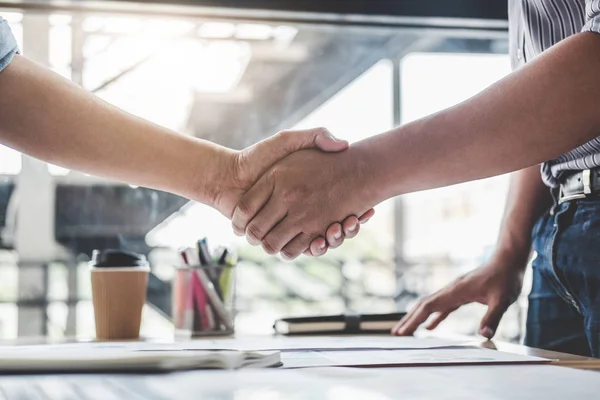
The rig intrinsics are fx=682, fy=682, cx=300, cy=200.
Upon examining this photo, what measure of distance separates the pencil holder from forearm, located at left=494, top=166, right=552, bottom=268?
0.52 m

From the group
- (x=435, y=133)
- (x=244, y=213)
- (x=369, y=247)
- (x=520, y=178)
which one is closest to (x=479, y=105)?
(x=435, y=133)

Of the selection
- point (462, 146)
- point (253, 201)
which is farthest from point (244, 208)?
point (462, 146)

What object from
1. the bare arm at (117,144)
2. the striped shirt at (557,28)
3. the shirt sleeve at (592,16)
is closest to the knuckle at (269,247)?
the bare arm at (117,144)

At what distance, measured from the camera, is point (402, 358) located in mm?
748

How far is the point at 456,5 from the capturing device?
7.73 ft

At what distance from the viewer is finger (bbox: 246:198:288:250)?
133cm

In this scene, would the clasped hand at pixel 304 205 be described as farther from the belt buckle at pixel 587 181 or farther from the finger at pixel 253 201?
the belt buckle at pixel 587 181

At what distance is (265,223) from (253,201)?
5 cm

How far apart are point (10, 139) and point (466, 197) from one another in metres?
4.32

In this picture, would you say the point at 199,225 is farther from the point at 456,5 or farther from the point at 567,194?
the point at 567,194

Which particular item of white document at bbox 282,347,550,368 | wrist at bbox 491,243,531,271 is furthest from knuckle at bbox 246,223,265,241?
white document at bbox 282,347,550,368

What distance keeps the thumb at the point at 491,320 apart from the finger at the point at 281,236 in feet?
1.17

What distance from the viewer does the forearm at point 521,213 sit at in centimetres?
130

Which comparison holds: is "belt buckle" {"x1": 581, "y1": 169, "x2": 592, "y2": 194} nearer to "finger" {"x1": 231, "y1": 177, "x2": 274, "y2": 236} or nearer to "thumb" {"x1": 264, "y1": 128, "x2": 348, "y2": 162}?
"thumb" {"x1": 264, "y1": 128, "x2": 348, "y2": 162}
